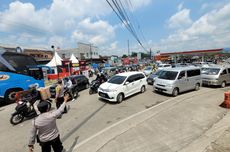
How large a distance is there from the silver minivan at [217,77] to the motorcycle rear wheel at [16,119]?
1442 centimetres

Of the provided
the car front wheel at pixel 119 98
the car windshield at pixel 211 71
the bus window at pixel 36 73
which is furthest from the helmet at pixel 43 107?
the car windshield at pixel 211 71

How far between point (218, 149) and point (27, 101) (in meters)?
7.88

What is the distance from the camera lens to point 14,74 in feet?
34.6

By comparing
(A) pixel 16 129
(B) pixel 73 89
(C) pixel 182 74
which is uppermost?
(C) pixel 182 74

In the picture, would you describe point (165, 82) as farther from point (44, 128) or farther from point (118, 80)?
point (44, 128)

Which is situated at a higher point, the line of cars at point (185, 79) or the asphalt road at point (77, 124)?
the line of cars at point (185, 79)

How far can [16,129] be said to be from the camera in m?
5.88

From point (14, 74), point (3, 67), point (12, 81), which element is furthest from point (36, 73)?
point (3, 67)

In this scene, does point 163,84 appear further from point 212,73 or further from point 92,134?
point 92,134

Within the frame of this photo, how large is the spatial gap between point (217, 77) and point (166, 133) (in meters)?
10.5

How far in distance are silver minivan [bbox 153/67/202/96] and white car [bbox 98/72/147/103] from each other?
5.11ft

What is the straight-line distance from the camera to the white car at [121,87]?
881cm

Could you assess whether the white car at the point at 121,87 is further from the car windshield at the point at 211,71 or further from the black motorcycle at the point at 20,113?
the car windshield at the point at 211,71

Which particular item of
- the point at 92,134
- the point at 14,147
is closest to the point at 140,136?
the point at 92,134
